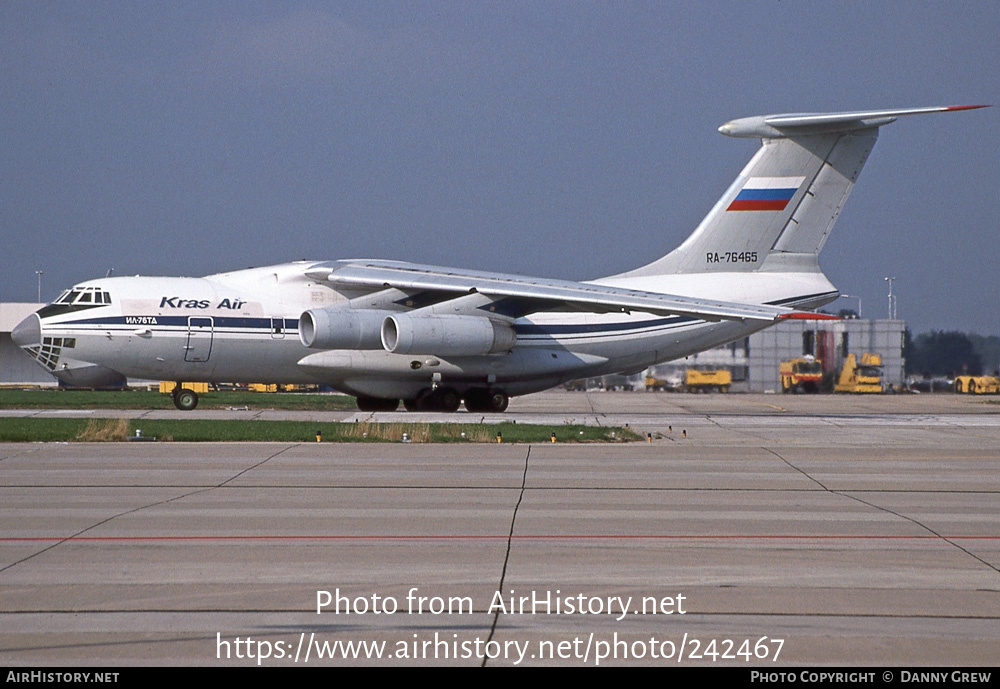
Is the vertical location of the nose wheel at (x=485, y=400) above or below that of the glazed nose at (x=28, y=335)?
below

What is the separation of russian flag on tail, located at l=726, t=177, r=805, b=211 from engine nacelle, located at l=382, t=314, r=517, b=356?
684 cm

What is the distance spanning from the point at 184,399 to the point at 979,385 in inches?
1908

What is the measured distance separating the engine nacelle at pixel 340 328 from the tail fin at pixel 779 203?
7.49 metres

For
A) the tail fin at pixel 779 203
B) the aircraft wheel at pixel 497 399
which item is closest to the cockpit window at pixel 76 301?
the aircraft wheel at pixel 497 399

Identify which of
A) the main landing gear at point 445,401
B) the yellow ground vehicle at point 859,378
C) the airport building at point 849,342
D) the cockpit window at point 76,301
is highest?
the cockpit window at point 76,301

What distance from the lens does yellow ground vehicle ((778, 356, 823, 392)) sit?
5528 cm

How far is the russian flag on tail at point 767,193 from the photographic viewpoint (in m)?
25.8

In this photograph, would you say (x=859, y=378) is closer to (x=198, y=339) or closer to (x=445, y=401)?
(x=445, y=401)

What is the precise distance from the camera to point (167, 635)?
5535mm

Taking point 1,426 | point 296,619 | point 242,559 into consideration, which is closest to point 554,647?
point 296,619

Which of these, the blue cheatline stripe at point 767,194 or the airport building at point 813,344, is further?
the airport building at point 813,344

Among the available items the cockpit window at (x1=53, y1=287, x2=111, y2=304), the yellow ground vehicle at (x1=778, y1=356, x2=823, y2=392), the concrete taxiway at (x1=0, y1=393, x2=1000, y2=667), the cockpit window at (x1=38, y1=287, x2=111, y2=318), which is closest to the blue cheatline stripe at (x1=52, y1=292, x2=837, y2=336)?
the cockpit window at (x1=38, y1=287, x2=111, y2=318)

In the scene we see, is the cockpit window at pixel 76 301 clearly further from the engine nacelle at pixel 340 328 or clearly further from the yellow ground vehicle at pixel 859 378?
the yellow ground vehicle at pixel 859 378

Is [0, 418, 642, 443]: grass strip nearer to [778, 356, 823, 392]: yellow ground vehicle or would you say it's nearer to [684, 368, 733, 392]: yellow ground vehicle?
[778, 356, 823, 392]: yellow ground vehicle
